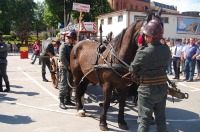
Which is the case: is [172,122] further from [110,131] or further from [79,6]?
[79,6]

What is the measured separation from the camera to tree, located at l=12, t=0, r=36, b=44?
158ft

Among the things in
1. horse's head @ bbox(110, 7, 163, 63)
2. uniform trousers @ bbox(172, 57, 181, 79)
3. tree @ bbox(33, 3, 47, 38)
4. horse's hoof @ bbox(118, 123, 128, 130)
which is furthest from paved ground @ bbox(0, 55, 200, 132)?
tree @ bbox(33, 3, 47, 38)

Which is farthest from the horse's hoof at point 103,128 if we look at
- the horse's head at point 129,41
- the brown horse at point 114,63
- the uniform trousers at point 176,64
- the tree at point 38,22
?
the tree at point 38,22

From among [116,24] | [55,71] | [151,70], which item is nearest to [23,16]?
[116,24]

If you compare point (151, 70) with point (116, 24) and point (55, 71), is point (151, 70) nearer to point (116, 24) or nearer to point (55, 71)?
point (55, 71)

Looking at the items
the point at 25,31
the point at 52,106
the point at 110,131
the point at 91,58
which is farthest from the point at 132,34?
the point at 25,31

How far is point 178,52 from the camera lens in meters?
13.8

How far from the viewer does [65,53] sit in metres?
7.52

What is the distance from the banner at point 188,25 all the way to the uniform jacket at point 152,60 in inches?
1240

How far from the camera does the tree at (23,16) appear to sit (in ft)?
158

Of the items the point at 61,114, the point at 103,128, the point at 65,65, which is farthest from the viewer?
the point at 65,65

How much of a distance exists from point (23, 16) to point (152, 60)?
4786 centimetres

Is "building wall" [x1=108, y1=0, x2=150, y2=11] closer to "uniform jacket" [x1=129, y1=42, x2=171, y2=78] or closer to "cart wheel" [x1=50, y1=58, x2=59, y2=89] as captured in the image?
"cart wheel" [x1=50, y1=58, x2=59, y2=89]

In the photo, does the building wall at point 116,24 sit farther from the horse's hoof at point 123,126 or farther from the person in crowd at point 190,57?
the horse's hoof at point 123,126
